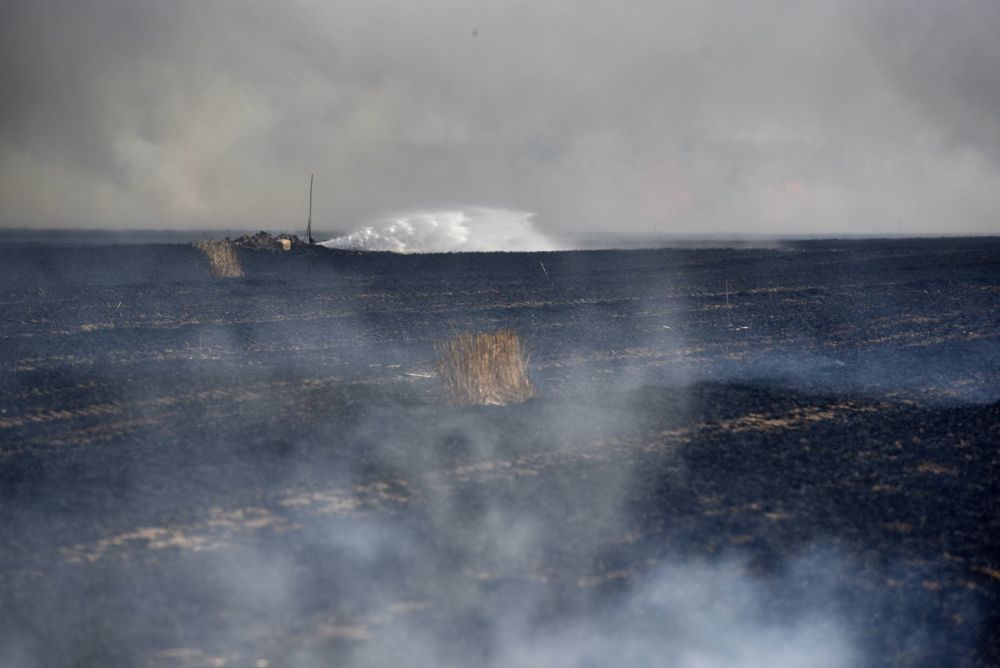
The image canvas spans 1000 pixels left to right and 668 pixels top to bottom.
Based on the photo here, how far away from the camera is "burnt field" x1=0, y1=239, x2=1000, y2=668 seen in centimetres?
456

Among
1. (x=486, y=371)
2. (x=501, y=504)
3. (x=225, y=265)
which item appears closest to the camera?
(x=501, y=504)

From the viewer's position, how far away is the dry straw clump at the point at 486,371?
8.70m

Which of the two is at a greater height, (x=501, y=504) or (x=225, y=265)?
(x=225, y=265)

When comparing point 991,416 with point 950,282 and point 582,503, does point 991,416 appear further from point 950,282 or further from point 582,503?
point 950,282

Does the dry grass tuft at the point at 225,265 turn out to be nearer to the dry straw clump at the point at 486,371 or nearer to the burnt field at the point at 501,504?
the burnt field at the point at 501,504

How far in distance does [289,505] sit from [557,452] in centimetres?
224

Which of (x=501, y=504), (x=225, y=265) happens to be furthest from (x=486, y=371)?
(x=225, y=265)

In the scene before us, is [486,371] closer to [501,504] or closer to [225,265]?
→ [501,504]

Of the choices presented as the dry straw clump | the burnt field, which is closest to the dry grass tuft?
the burnt field

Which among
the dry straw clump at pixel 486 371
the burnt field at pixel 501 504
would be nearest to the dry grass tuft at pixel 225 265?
the burnt field at pixel 501 504

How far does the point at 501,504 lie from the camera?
6066mm

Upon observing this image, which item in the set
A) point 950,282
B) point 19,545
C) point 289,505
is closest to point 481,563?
point 289,505

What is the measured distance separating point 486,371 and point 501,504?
2.80m

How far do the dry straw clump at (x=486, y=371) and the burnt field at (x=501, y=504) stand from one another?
31 cm
